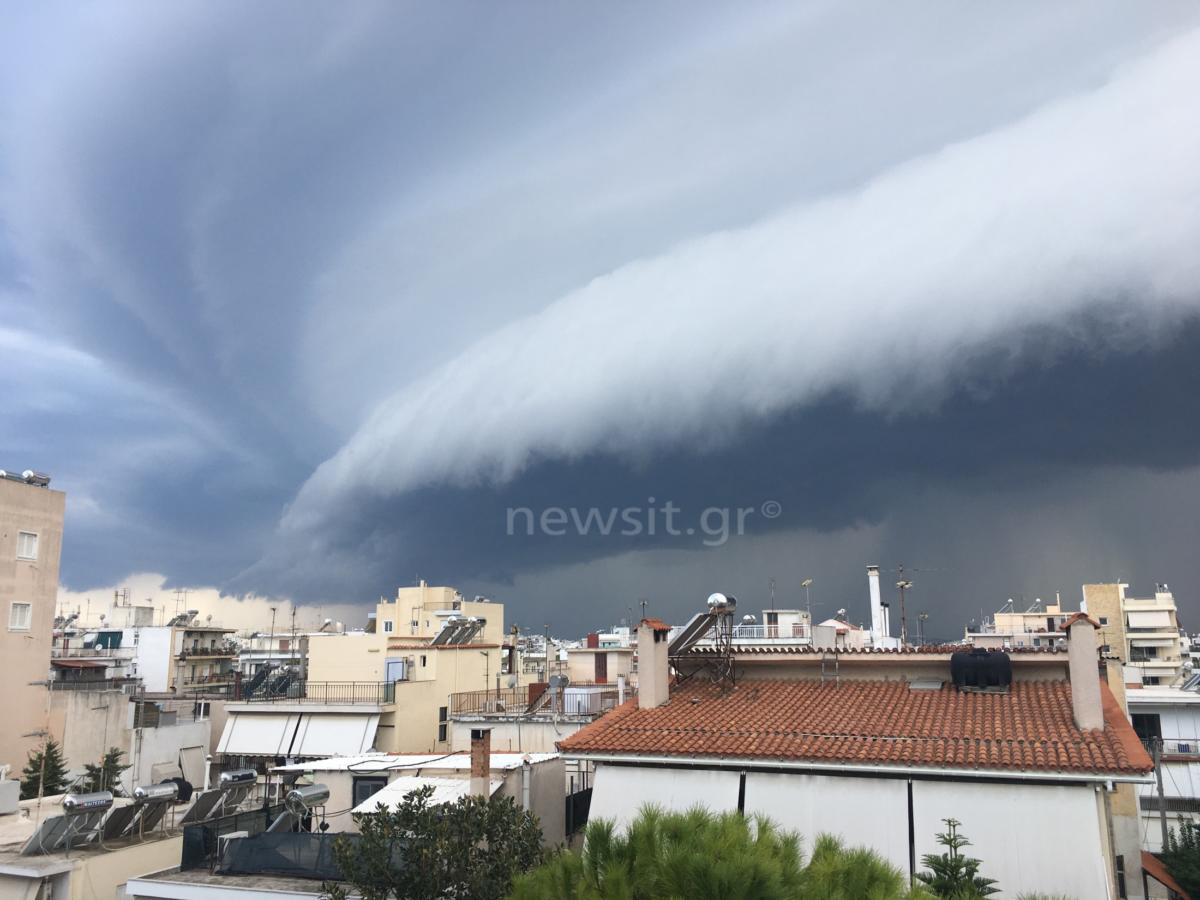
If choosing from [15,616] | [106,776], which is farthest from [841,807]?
[15,616]

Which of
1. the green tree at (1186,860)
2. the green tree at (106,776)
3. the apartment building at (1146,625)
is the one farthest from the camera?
the apartment building at (1146,625)

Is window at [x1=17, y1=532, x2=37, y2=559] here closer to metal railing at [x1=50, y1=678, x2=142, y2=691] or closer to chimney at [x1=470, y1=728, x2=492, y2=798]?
metal railing at [x1=50, y1=678, x2=142, y2=691]

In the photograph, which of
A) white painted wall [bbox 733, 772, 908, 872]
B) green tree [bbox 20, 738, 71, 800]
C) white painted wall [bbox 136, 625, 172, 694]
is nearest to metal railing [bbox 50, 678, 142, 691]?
green tree [bbox 20, 738, 71, 800]

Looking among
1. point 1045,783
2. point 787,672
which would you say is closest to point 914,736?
point 1045,783

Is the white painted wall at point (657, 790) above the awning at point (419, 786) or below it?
above

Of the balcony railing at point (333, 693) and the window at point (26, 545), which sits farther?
the window at point (26, 545)

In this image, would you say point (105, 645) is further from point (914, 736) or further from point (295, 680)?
point (914, 736)

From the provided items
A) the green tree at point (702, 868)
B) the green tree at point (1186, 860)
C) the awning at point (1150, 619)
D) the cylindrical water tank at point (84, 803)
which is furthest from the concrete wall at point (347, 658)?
the awning at point (1150, 619)

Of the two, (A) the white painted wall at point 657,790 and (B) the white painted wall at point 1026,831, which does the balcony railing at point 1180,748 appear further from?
(A) the white painted wall at point 657,790

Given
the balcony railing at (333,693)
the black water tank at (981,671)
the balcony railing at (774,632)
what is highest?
the balcony railing at (774,632)
